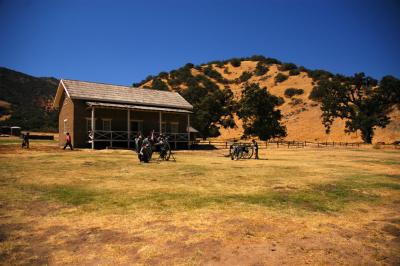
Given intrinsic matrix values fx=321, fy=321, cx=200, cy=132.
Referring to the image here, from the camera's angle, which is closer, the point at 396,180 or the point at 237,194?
the point at 237,194

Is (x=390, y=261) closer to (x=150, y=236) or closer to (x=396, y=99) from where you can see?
(x=150, y=236)

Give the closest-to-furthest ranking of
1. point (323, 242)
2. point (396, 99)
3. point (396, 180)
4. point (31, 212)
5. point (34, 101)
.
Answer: point (323, 242) → point (31, 212) → point (396, 180) → point (396, 99) → point (34, 101)

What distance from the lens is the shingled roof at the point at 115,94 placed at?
89.7ft

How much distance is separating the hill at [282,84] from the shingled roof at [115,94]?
902 inches

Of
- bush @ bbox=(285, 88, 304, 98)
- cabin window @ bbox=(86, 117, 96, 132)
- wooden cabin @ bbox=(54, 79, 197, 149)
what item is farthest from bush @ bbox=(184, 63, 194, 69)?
cabin window @ bbox=(86, 117, 96, 132)

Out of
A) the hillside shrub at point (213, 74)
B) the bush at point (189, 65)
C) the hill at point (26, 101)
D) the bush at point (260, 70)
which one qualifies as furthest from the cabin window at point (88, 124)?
the bush at point (189, 65)

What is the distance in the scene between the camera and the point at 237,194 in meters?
8.62

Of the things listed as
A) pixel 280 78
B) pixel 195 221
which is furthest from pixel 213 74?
pixel 195 221

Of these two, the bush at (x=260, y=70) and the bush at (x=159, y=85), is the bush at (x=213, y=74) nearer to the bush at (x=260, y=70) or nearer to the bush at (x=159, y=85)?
the bush at (x=260, y=70)

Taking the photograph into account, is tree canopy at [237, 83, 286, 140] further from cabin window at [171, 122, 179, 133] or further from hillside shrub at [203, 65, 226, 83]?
hillside shrub at [203, 65, 226, 83]

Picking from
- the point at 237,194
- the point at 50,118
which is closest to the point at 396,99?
the point at 237,194

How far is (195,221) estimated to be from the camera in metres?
6.14

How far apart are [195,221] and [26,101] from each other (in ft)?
312

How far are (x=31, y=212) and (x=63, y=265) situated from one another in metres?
2.89
